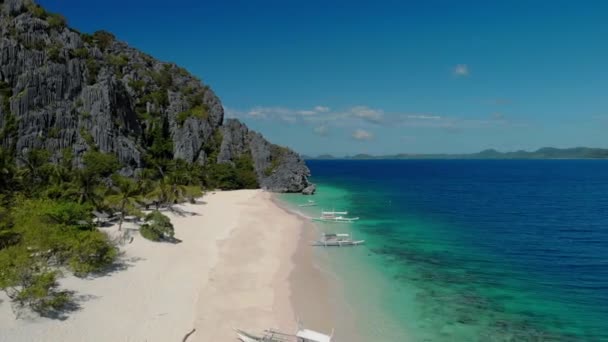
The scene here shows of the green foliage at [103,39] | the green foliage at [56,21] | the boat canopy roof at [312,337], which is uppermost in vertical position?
the green foliage at [103,39]

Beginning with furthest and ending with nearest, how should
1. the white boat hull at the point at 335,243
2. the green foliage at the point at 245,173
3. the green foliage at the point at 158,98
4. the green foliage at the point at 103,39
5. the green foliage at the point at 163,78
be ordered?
the green foliage at the point at 163,78 → the green foliage at the point at 103,39 → the green foliage at the point at 158,98 → the green foliage at the point at 245,173 → the white boat hull at the point at 335,243

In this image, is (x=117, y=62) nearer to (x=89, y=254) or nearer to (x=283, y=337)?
(x=89, y=254)

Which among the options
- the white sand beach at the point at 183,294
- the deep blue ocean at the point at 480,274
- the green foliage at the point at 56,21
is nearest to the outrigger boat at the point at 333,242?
the deep blue ocean at the point at 480,274

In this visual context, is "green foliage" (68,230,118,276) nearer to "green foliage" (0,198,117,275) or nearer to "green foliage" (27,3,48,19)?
"green foliage" (0,198,117,275)

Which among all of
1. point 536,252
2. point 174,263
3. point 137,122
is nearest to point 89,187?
point 174,263

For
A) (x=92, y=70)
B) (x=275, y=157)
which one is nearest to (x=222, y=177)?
(x=275, y=157)

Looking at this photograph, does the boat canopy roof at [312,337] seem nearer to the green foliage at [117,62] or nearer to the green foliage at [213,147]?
the green foliage at [213,147]

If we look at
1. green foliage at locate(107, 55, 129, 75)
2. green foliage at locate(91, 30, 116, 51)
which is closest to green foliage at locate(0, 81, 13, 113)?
green foliage at locate(107, 55, 129, 75)

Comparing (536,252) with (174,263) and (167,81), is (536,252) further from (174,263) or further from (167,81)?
(167,81)
